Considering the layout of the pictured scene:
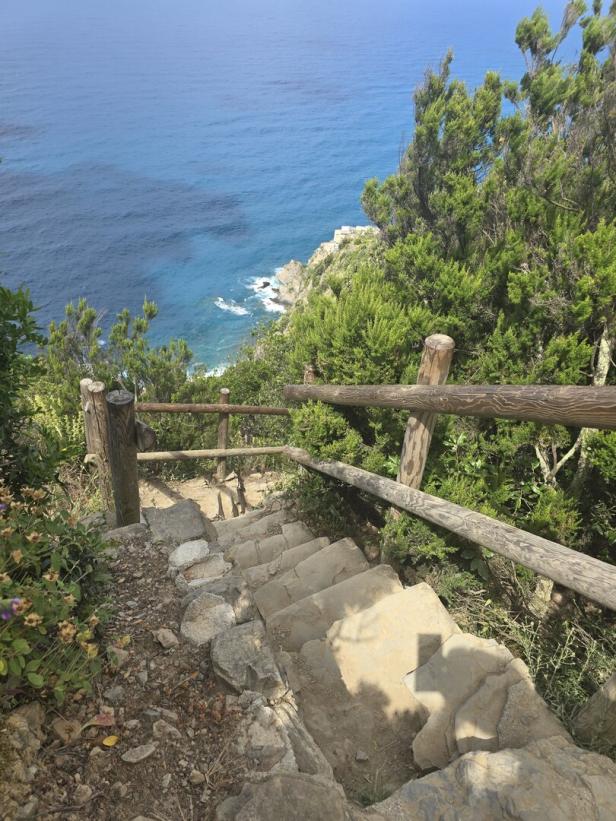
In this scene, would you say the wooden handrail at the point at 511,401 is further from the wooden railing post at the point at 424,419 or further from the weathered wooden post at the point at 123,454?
the weathered wooden post at the point at 123,454

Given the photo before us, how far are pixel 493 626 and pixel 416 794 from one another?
4.67 ft

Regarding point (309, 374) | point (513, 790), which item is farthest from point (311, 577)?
point (513, 790)

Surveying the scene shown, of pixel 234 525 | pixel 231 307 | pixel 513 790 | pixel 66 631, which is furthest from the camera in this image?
pixel 231 307

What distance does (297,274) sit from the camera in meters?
43.6

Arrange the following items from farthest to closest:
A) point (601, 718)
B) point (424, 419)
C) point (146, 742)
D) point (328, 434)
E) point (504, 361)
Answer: point (504, 361) → point (328, 434) → point (424, 419) → point (601, 718) → point (146, 742)

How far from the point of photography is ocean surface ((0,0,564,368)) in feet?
139

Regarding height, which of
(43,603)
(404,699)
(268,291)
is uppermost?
(43,603)

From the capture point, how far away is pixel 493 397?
2.58 m

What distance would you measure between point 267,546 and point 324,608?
1.36 m

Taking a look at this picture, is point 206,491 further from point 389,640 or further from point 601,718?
point 601,718

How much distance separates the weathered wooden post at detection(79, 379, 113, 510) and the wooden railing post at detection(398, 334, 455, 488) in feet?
6.91

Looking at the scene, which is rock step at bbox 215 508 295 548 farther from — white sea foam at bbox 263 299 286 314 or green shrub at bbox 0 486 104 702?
white sea foam at bbox 263 299 286 314

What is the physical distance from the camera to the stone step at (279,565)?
13.1ft

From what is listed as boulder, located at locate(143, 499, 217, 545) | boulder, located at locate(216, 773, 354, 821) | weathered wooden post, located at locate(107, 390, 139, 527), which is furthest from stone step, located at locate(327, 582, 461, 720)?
weathered wooden post, located at locate(107, 390, 139, 527)
